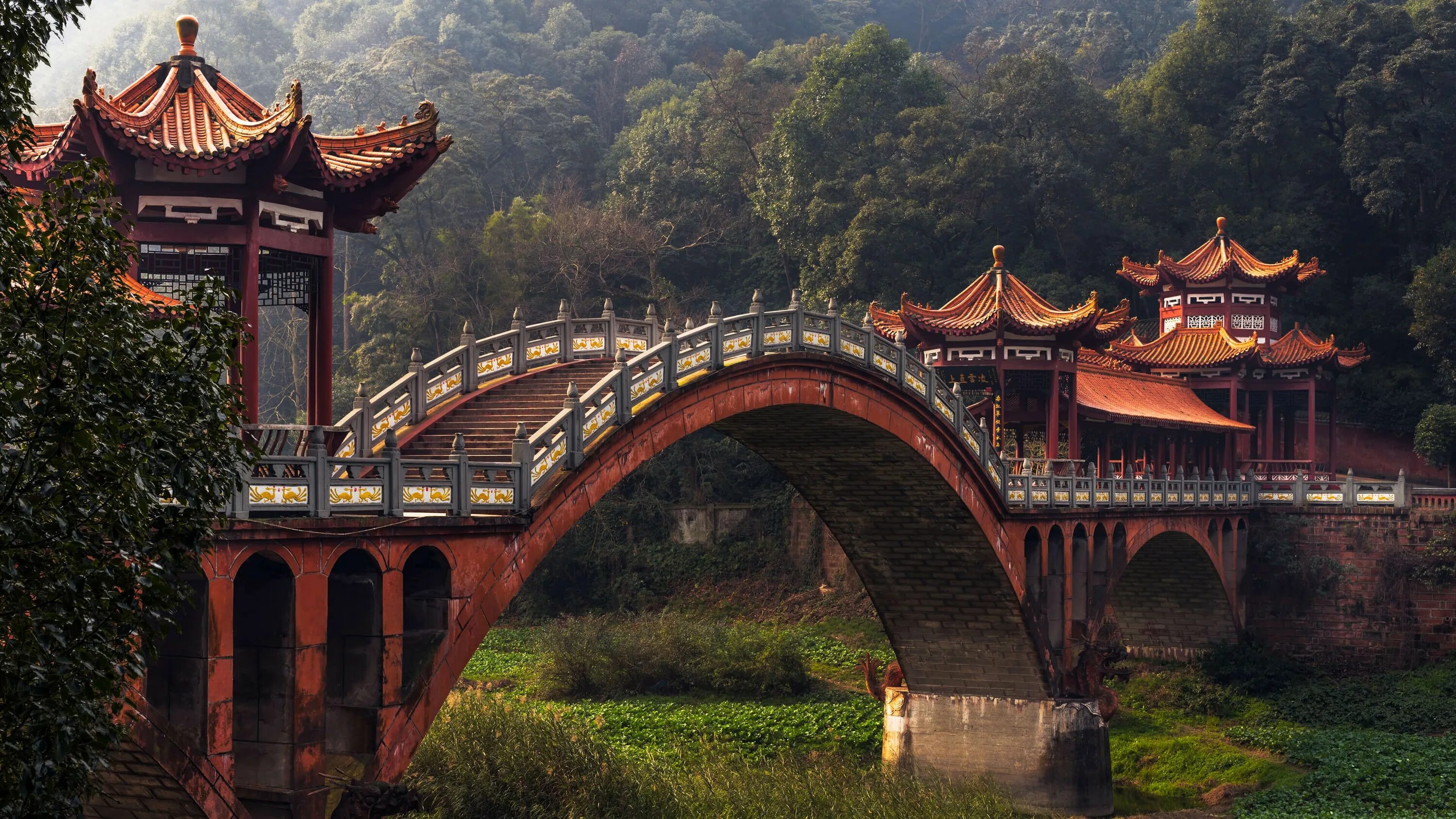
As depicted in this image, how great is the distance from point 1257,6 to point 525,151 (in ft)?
113

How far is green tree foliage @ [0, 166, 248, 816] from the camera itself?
25.8 ft

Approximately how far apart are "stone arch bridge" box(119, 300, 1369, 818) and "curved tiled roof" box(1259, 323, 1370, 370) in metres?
5.16

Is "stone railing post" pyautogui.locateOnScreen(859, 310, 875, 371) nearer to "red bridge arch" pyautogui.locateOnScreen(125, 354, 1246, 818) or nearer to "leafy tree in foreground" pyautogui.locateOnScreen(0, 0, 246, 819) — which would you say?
"red bridge arch" pyautogui.locateOnScreen(125, 354, 1246, 818)

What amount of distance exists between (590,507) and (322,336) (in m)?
3.81

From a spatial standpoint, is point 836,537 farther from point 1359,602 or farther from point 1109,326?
point 1359,602

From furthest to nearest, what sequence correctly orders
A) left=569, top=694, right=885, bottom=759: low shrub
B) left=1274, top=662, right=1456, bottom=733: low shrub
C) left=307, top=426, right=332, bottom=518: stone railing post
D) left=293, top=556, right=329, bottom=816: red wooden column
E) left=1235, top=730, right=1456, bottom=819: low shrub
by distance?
left=1274, top=662, right=1456, bottom=733: low shrub < left=569, top=694, right=885, bottom=759: low shrub < left=1235, top=730, right=1456, bottom=819: low shrub < left=307, top=426, right=332, bottom=518: stone railing post < left=293, top=556, right=329, bottom=816: red wooden column

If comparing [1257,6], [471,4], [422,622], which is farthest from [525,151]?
[422,622]

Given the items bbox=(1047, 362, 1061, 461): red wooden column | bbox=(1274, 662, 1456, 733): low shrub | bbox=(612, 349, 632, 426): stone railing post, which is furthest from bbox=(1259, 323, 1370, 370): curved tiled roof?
bbox=(612, 349, 632, 426): stone railing post

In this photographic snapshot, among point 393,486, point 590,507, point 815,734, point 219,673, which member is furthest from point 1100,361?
point 219,673

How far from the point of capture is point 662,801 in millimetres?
21031

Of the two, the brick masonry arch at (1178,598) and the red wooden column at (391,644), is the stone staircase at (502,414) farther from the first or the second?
the brick masonry arch at (1178,598)

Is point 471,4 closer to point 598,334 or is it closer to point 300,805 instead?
point 598,334

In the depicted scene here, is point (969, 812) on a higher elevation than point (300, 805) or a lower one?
lower

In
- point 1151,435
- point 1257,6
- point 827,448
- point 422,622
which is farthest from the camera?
point 1257,6
